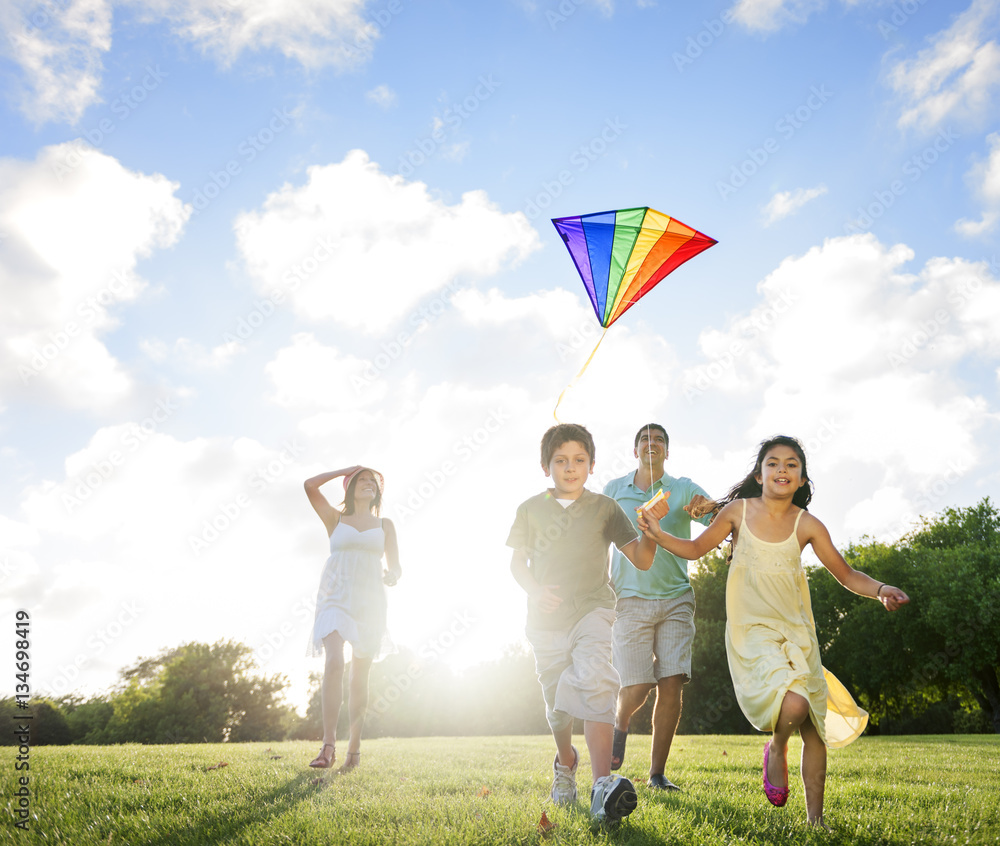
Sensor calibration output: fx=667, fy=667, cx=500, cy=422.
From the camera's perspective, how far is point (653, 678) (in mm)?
5855

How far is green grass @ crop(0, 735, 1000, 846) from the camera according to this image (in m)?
3.45

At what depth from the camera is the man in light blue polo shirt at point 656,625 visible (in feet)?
19.0

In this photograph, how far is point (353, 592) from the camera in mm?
6258

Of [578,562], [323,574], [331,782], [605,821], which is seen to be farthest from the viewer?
[323,574]

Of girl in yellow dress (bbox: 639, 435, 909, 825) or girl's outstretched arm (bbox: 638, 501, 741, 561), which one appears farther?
girl's outstretched arm (bbox: 638, 501, 741, 561)

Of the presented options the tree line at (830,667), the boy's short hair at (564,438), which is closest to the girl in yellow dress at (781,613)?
the boy's short hair at (564,438)

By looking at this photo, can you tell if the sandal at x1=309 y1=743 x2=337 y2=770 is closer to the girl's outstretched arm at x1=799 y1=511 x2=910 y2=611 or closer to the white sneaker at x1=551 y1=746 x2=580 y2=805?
the white sneaker at x1=551 y1=746 x2=580 y2=805

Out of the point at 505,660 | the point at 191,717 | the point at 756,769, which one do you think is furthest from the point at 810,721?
the point at 505,660

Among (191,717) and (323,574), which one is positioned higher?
(323,574)

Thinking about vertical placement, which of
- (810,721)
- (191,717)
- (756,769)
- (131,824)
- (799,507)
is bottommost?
(191,717)

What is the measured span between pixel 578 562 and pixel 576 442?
33.5 inches

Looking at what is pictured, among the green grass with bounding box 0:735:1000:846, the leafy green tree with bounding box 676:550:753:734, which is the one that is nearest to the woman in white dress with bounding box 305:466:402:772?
the green grass with bounding box 0:735:1000:846

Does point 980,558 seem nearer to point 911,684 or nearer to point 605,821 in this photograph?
point 911,684

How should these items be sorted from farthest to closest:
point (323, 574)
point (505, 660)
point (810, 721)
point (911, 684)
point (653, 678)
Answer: point (505, 660), point (911, 684), point (323, 574), point (653, 678), point (810, 721)
